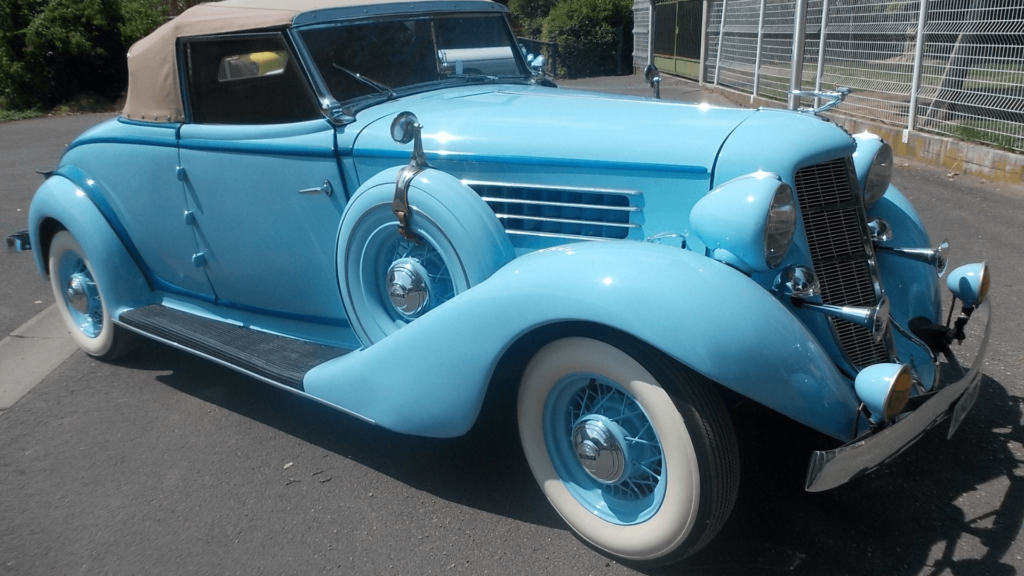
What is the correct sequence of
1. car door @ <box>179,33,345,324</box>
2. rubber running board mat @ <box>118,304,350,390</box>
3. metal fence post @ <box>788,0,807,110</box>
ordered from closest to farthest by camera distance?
Answer: 1. rubber running board mat @ <box>118,304,350,390</box>
2. car door @ <box>179,33,345,324</box>
3. metal fence post @ <box>788,0,807,110</box>

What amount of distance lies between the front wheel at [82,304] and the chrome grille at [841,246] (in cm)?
340

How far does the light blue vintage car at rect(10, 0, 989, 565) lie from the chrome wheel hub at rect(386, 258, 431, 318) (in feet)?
0.06

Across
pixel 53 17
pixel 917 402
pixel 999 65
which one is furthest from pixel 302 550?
pixel 53 17

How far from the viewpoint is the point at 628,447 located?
98.0 inches

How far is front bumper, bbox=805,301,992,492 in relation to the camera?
7.17 feet

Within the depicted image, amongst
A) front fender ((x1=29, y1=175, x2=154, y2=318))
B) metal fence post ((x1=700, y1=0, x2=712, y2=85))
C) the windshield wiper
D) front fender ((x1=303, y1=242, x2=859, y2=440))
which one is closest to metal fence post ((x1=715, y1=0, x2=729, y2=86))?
metal fence post ((x1=700, y1=0, x2=712, y2=85))

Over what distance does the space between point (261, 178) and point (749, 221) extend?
2.11 metres

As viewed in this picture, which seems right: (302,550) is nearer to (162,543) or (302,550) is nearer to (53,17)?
(162,543)

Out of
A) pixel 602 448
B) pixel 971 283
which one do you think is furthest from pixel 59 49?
pixel 971 283

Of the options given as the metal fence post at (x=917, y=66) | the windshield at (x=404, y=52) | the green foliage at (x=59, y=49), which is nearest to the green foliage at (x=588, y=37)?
the green foliage at (x=59, y=49)

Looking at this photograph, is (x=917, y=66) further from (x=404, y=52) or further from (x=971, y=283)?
(x=404, y=52)

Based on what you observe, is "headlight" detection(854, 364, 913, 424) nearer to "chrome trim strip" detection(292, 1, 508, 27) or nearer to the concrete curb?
"chrome trim strip" detection(292, 1, 508, 27)

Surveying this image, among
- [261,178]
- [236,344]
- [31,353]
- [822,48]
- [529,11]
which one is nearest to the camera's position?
[261,178]

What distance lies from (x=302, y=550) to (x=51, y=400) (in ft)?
6.62
